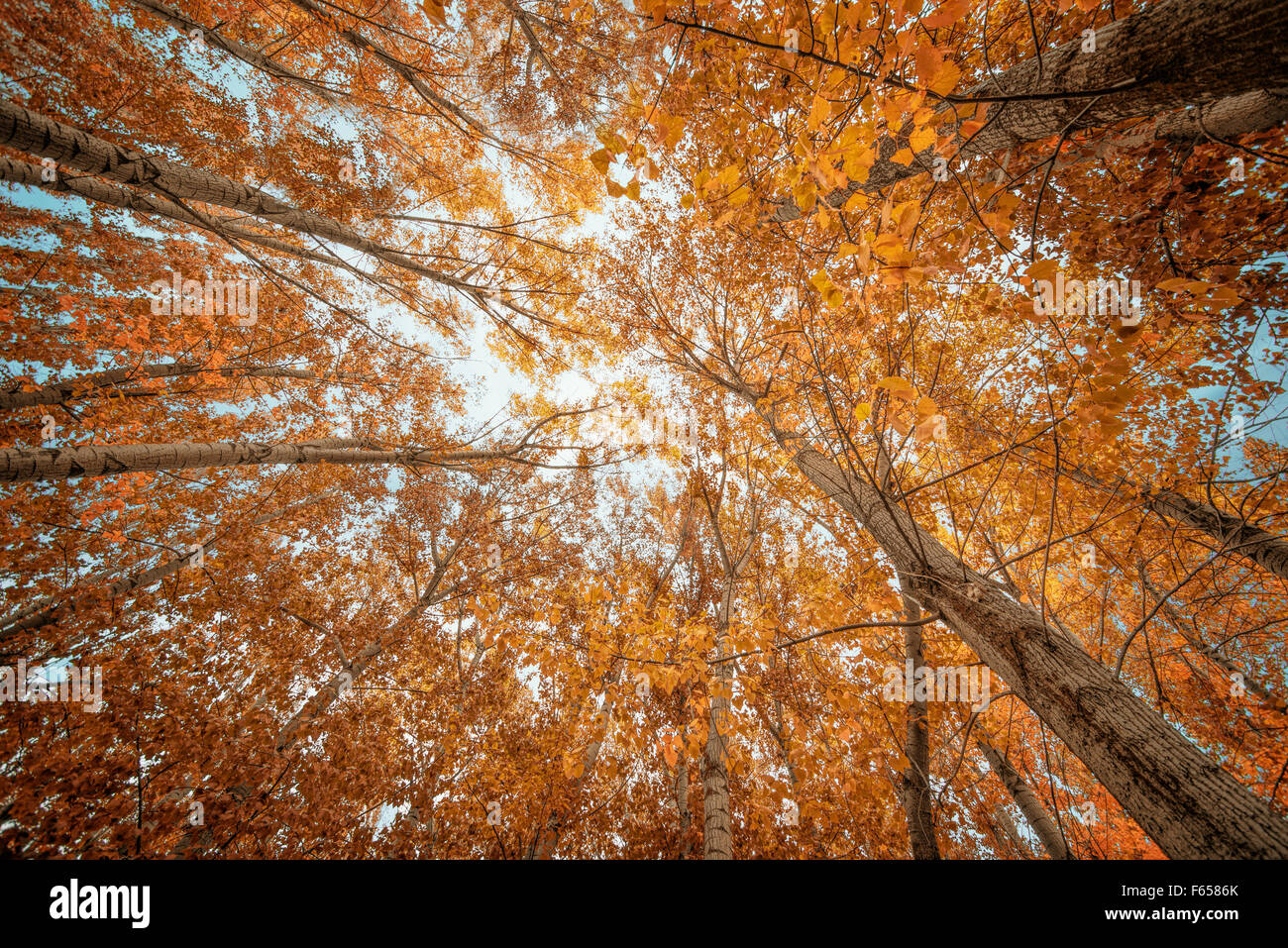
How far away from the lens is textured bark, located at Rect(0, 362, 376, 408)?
6152 mm

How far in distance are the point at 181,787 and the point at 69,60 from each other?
30.9ft

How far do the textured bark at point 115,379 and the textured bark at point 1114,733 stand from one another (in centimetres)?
836

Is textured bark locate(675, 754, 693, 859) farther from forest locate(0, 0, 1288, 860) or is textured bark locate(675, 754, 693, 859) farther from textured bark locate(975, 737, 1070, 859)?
textured bark locate(975, 737, 1070, 859)

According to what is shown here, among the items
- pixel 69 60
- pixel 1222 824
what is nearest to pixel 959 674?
pixel 1222 824

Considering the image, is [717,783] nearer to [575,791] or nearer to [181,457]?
[575,791]

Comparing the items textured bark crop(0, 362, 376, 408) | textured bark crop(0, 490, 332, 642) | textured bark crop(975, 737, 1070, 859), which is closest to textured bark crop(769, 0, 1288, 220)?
textured bark crop(975, 737, 1070, 859)

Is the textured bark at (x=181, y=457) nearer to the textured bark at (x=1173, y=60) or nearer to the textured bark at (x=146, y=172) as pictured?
the textured bark at (x=146, y=172)

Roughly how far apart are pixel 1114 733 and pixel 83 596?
1106 cm

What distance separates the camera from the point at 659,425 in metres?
7.46

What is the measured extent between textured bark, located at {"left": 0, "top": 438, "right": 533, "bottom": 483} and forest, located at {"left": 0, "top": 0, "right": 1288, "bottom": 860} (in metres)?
0.05

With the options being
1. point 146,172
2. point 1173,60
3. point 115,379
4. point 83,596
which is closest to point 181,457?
point 146,172
